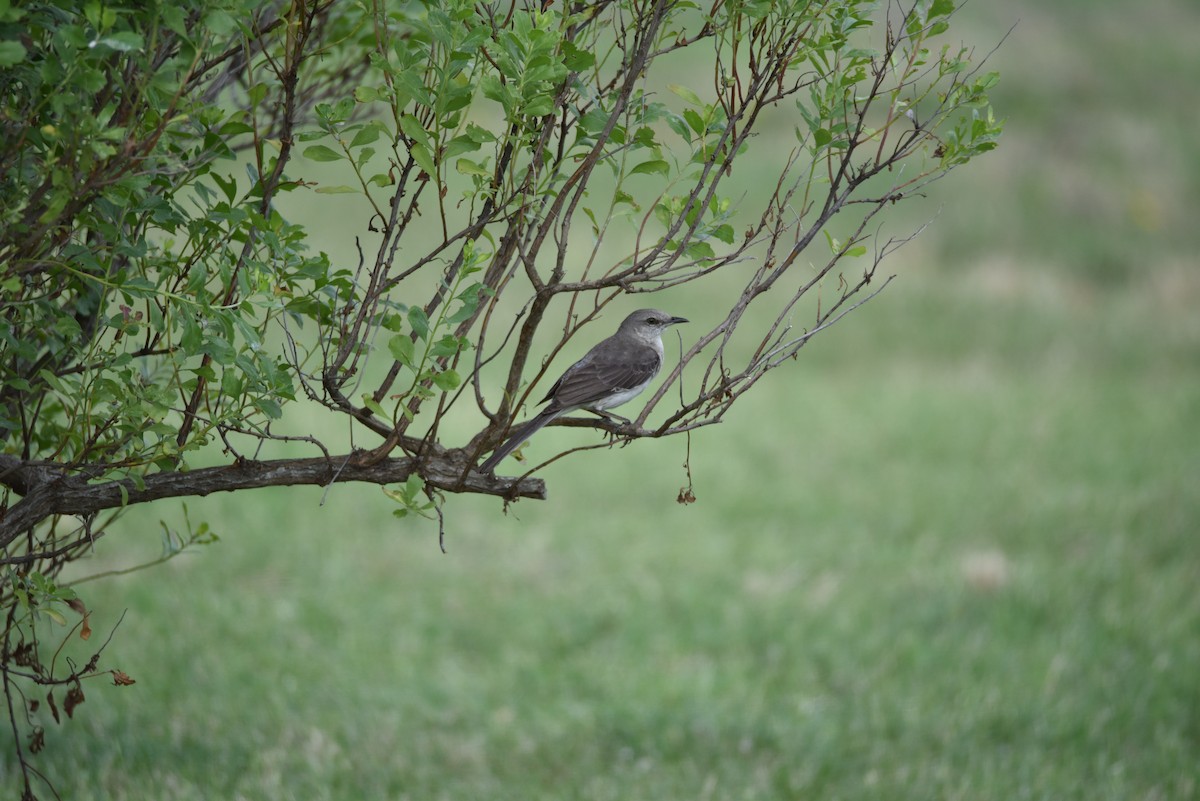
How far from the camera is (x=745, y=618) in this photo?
909cm

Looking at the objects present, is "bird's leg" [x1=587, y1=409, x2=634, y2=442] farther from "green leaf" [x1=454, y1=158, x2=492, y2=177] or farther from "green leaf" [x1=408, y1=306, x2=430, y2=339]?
"green leaf" [x1=454, y1=158, x2=492, y2=177]

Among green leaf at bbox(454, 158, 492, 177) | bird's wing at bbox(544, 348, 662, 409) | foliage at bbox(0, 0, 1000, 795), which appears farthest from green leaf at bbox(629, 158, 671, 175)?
bird's wing at bbox(544, 348, 662, 409)

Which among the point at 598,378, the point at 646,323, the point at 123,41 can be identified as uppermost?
the point at 646,323

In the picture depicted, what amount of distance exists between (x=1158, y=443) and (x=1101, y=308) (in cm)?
611

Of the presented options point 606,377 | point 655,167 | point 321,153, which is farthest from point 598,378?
point 321,153

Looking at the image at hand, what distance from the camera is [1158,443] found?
43.6ft

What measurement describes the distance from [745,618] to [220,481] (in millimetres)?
6069

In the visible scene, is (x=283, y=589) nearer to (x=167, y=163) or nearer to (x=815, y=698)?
(x=815, y=698)

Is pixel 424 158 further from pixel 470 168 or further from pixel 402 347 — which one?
pixel 402 347

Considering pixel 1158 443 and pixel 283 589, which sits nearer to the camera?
pixel 283 589

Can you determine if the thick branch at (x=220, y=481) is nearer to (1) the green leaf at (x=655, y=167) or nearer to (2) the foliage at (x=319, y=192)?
(2) the foliage at (x=319, y=192)

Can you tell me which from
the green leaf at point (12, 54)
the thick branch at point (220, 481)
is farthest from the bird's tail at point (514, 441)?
the green leaf at point (12, 54)

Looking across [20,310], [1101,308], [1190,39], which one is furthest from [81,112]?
[1190,39]

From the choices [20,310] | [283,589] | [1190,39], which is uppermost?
[1190,39]
